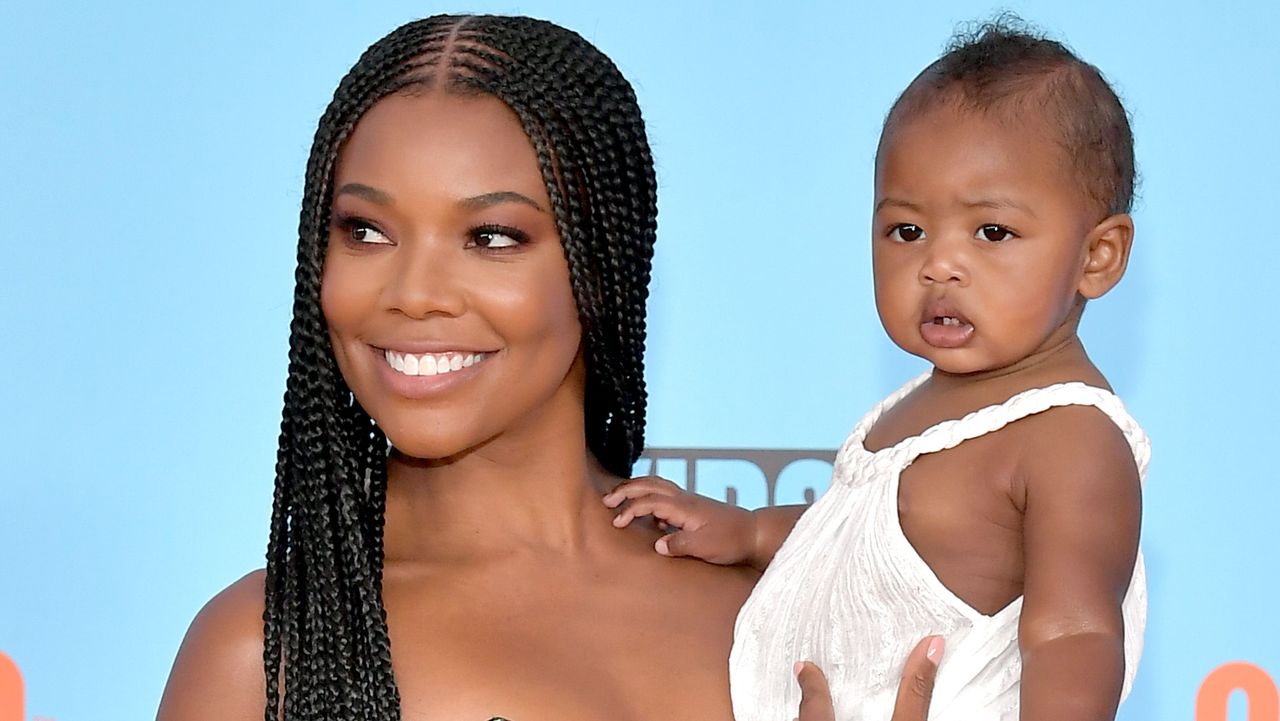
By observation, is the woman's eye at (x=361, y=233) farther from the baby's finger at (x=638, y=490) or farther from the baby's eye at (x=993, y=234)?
the baby's eye at (x=993, y=234)

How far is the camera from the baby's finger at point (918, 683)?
158 centimetres

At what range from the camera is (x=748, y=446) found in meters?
2.41

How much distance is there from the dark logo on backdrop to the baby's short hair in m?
0.79

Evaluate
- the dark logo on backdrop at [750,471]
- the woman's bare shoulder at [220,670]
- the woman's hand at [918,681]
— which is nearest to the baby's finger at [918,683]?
the woman's hand at [918,681]

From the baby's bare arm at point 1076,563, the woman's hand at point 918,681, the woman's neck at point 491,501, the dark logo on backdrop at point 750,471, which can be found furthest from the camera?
the dark logo on backdrop at point 750,471

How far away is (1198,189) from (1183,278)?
117 millimetres

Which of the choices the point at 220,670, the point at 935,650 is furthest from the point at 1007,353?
the point at 220,670

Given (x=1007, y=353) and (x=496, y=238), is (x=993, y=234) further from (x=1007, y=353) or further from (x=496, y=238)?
(x=496, y=238)

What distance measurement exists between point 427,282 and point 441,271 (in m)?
0.02

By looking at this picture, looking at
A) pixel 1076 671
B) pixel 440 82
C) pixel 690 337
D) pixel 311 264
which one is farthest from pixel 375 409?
pixel 690 337

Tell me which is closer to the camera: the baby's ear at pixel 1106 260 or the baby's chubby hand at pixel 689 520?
the baby's ear at pixel 1106 260

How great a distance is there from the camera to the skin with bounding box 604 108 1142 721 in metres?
1.51

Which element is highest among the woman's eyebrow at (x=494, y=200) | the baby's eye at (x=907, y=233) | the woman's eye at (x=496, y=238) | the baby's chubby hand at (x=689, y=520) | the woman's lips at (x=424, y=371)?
the woman's eyebrow at (x=494, y=200)

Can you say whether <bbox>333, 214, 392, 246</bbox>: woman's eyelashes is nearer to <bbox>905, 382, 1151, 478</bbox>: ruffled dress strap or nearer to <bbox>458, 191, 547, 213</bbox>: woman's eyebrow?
<bbox>458, 191, 547, 213</bbox>: woman's eyebrow
